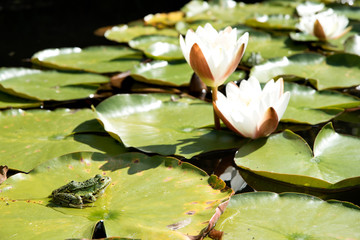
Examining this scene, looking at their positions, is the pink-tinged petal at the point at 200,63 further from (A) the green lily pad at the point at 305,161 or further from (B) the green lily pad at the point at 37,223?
(B) the green lily pad at the point at 37,223

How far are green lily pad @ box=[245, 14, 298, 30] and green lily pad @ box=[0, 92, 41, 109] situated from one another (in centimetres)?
236

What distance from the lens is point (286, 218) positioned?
4.65ft

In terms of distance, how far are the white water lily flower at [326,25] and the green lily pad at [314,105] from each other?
3.27 feet

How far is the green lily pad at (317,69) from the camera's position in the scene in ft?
8.55

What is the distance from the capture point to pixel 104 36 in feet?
13.9

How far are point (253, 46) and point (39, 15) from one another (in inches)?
129

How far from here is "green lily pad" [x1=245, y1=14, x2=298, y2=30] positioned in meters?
3.92

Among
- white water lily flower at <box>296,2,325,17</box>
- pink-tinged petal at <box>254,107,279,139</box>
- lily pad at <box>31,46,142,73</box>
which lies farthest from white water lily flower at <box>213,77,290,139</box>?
white water lily flower at <box>296,2,325,17</box>

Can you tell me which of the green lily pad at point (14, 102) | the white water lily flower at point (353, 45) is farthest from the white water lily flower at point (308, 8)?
the green lily pad at point (14, 102)

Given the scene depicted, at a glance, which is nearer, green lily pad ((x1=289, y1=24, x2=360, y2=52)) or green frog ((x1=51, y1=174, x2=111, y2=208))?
green frog ((x1=51, y1=174, x2=111, y2=208))

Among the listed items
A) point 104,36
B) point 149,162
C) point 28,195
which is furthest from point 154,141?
point 104,36

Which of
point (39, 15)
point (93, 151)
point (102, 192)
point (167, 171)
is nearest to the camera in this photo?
point (102, 192)

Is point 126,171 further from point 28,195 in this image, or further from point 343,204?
point 343,204

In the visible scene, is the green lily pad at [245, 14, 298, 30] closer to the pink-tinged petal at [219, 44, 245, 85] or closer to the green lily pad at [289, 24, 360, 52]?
the green lily pad at [289, 24, 360, 52]
